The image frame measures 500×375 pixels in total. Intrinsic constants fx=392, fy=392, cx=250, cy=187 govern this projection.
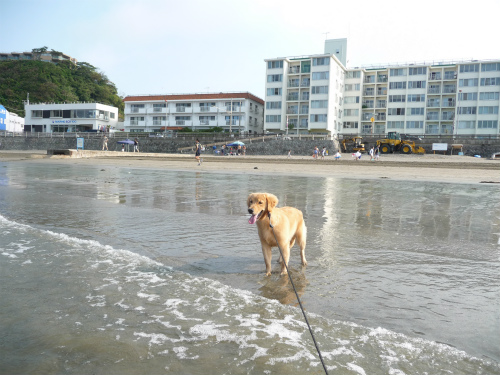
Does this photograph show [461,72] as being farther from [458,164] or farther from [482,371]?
[482,371]

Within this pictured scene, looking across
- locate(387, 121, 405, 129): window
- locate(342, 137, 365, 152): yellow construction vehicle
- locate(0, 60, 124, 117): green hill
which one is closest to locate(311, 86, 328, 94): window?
locate(387, 121, 405, 129): window

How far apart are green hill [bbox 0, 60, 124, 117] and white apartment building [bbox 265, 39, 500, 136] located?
64.8 metres

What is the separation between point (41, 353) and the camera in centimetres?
261

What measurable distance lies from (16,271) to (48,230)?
94.8 inches

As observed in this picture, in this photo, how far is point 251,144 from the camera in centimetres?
5925

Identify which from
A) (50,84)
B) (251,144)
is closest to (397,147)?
(251,144)

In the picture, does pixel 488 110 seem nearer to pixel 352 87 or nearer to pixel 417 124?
pixel 417 124

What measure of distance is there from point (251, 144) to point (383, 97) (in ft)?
119

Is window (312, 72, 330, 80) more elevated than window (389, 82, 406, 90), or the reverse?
window (312, 72, 330, 80)

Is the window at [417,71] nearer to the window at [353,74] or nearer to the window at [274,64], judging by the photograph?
the window at [353,74]

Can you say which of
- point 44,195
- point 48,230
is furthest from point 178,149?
point 48,230

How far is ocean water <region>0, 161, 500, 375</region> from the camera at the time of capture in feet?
8.57

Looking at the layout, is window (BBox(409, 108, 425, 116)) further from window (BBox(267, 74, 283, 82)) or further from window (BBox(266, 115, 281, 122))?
window (BBox(267, 74, 283, 82))

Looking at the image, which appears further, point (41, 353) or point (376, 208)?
point (376, 208)
